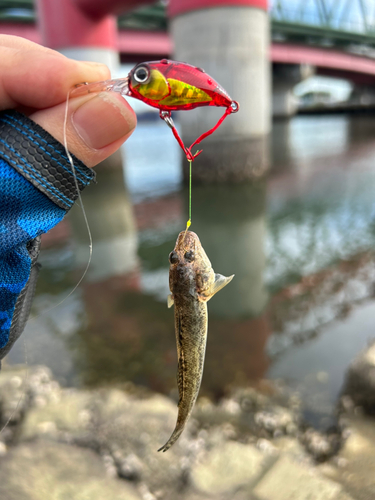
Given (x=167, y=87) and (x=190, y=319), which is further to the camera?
(x=190, y=319)

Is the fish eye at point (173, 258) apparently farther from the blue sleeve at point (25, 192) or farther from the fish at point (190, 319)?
the blue sleeve at point (25, 192)

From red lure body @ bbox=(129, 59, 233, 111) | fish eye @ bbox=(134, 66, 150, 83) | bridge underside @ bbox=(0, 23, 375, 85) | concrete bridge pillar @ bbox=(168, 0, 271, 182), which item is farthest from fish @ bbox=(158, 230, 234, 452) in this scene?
bridge underside @ bbox=(0, 23, 375, 85)

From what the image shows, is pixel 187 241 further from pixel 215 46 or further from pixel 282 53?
pixel 282 53

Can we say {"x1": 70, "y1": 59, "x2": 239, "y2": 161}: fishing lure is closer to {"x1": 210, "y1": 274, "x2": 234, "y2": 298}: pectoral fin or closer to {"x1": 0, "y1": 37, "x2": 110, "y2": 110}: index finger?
{"x1": 0, "y1": 37, "x2": 110, "y2": 110}: index finger

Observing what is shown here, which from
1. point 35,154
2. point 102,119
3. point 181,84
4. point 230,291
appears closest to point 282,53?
point 230,291

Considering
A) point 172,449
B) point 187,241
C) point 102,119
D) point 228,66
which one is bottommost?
point 172,449

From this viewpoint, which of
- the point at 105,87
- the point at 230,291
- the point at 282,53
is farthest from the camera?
the point at 282,53

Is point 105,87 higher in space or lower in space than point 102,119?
higher
